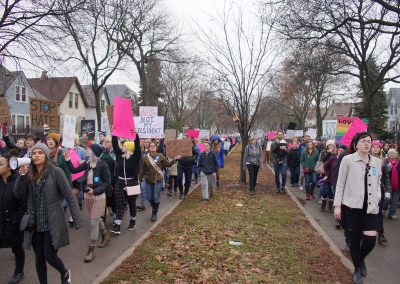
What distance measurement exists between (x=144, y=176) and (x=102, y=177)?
2.69 meters

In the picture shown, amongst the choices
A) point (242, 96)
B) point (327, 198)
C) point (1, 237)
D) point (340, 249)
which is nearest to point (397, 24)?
point (242, 96)

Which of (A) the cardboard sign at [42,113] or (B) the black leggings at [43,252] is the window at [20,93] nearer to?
(A) the cardboard sign at [42,113]

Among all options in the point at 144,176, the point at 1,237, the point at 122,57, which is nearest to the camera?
the point at 1,237

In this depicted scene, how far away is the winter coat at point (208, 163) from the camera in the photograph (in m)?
11.2

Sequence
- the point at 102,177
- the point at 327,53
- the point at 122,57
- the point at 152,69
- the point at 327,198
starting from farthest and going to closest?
the point at 152,69, the point at 122,57, the point at 327,53, the point at 327,198, the point at 102,177

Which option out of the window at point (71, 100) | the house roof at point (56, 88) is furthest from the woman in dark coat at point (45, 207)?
the window at point (71, 100)

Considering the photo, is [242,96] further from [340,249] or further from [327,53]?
[340,249]

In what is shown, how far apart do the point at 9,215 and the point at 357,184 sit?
172 inches

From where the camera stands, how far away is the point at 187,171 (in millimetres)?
12008

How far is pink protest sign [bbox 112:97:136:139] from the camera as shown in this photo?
667 cm

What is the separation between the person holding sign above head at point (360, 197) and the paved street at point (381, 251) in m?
0.51

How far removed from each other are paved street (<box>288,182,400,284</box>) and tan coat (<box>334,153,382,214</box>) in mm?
1118

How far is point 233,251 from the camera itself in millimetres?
6137

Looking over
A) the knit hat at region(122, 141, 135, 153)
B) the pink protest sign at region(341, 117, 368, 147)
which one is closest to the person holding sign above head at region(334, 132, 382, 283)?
the pink protest sign at region(341, 117, 368, 147)
